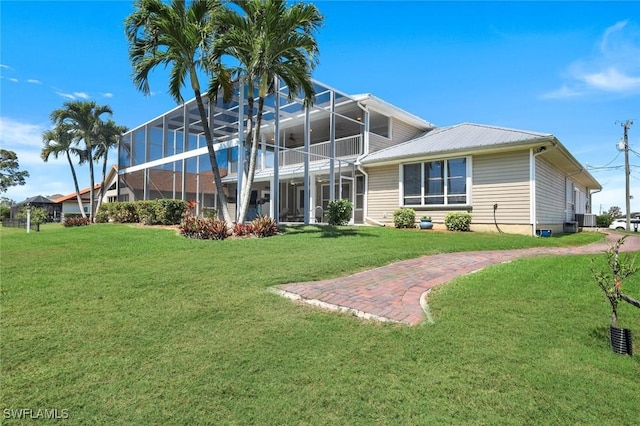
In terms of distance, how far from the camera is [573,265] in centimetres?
607

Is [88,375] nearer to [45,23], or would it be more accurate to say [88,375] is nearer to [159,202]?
[45,23]

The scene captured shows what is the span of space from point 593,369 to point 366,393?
74.9 inches

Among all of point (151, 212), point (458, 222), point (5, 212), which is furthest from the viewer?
point (5, 212)

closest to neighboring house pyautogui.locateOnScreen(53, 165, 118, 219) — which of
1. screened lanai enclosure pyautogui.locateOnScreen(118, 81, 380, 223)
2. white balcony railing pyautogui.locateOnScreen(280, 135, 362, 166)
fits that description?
screened lanai enclosure pyautogui.locateOnScreen(118, 81, 380, 223)

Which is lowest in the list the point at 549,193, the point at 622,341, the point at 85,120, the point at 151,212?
the point at 622,341

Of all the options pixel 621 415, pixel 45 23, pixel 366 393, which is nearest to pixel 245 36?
pixel 45 23

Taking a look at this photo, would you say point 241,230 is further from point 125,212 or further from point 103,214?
point 103,214

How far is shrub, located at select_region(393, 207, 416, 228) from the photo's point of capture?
47.5 feet

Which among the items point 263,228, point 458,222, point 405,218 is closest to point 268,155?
point 405,218

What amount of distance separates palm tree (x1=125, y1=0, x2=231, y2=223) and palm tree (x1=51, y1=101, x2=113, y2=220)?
1794 centimetres

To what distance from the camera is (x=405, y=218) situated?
1451cm

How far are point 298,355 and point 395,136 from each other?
705 inches

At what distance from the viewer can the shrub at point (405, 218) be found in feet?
47.5

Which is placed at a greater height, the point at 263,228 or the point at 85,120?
the point at 85,120
